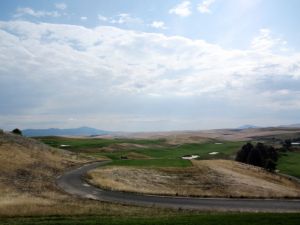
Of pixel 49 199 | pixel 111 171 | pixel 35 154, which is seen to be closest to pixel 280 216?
pixel 49 199

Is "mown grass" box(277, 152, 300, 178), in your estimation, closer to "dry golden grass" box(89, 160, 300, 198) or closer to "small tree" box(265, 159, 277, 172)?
"small tree" box(265, 159, 277, 172)

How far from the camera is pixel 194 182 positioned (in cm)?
4994

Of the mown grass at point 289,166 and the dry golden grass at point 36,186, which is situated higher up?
the dry golden grass at point 36,186

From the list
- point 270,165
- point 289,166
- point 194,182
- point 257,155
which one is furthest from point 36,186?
point 289,166

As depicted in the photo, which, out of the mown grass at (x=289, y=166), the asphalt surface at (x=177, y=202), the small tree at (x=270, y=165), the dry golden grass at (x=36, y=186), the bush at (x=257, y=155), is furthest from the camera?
the bush at (x=257, y=155)

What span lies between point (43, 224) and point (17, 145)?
44494 mm

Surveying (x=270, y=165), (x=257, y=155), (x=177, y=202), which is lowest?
(x=270, y=165)

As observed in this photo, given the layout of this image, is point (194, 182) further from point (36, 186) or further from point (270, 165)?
point (270, 165)

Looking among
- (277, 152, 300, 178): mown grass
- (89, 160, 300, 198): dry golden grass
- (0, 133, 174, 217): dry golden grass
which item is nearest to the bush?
(277, 152, 300, 178): mown grass

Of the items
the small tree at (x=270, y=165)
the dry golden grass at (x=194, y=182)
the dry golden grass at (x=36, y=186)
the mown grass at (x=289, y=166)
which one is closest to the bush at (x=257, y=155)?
the mown grass at (x=289, y=166)

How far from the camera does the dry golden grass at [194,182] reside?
144 ft

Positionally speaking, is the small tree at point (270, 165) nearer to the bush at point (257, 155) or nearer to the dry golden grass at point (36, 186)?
the bush at point (257, 155)

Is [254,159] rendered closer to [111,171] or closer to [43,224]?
[111,171]

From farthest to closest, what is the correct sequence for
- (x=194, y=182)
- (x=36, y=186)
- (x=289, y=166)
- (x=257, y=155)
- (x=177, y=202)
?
(x=257, y=155) < (x=289, y=166) < (x=194, y=182) < (x=36, y=186) < (x=177, y=202)
